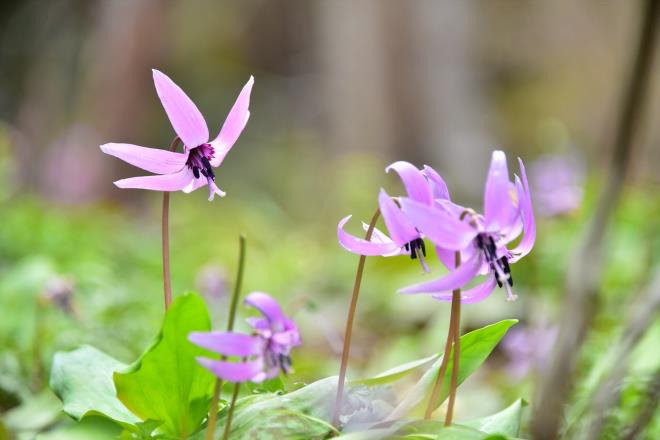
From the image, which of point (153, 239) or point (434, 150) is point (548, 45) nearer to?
point (434, 150)

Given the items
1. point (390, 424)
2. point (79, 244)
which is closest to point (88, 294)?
point (79, 244)

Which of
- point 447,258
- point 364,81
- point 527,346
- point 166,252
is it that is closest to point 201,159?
point 166,252

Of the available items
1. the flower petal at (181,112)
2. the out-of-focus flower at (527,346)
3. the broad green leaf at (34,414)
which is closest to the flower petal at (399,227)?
the flower petal at (181,112)

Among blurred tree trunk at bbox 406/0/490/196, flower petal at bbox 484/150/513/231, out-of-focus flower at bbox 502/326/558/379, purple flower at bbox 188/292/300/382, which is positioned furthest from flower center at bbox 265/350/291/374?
blurred tree trunk at bbox 406/0/490/196

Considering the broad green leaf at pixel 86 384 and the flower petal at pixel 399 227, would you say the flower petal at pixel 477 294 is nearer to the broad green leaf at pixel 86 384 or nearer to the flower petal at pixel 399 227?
the flower petal at pixel 399 227

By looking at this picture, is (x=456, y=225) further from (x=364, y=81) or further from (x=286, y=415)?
(x=364, y=81)

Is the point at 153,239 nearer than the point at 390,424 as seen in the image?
No
